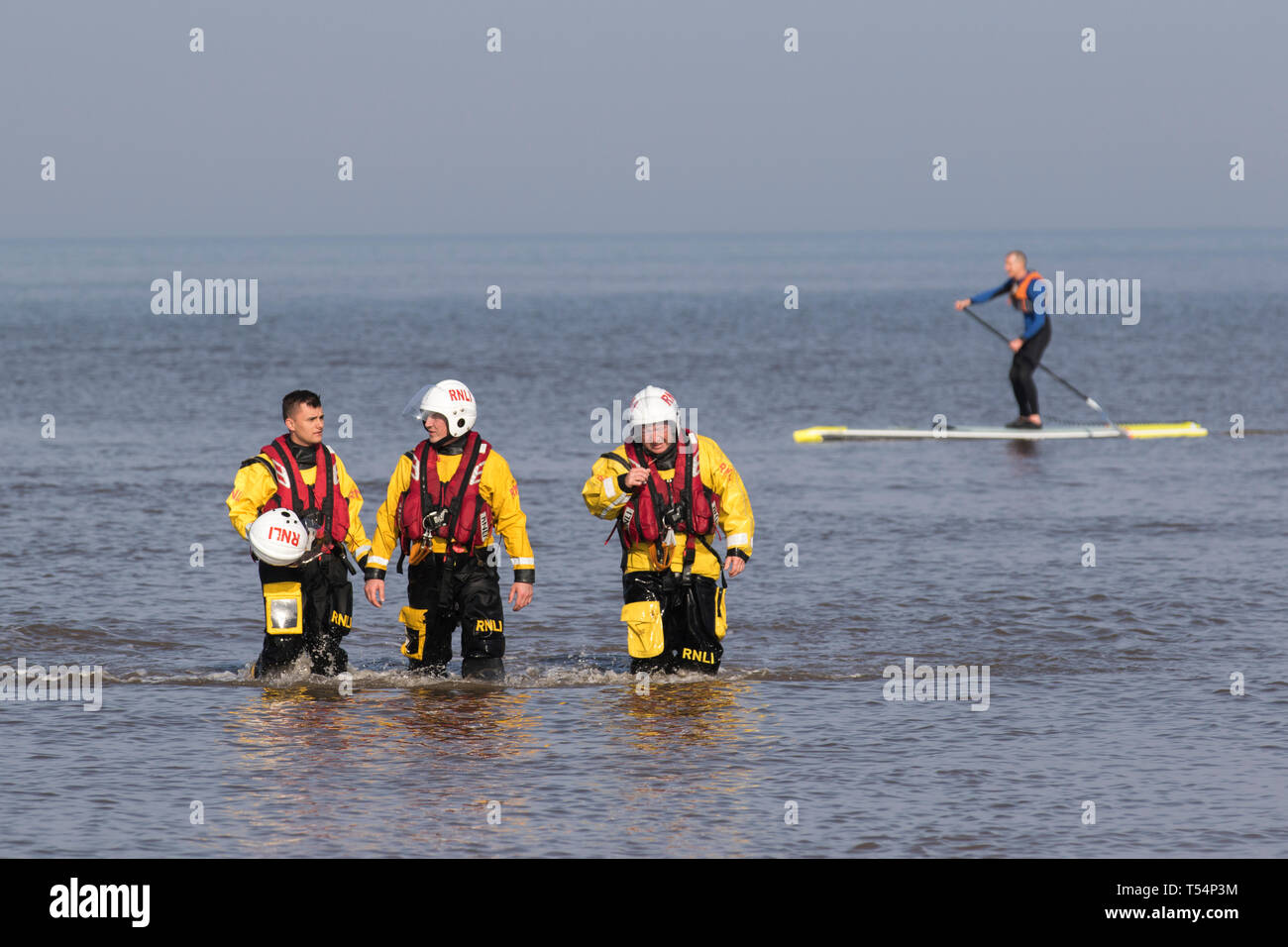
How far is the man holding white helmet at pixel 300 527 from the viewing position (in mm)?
9555

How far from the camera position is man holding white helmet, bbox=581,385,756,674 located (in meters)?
9.63

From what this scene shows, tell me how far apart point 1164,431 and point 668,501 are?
51.2ft

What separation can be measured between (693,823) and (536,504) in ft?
35.5

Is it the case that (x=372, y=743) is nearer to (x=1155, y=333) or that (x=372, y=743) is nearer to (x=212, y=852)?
(x=212, y=852)

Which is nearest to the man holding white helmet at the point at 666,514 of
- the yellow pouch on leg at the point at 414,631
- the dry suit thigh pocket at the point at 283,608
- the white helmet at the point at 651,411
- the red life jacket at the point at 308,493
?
the white helmet at the point at 651,411

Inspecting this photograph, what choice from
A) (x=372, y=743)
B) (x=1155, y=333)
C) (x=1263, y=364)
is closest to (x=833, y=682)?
(x=372, y=743)

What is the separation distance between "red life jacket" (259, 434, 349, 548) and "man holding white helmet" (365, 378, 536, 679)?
0.78 feet

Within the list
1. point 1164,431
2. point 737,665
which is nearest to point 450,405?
point 737,665

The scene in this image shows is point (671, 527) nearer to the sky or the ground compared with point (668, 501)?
nearer to the ground

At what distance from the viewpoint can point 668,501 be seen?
9695 mm

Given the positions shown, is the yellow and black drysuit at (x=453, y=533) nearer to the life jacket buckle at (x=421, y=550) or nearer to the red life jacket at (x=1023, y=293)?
the life jacket buckle at (x=421, y=550)

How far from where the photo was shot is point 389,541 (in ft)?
32.4

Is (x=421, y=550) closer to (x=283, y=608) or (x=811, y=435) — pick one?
(x=283, y=608)

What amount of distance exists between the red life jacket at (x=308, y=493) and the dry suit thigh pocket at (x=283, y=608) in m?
0.34
